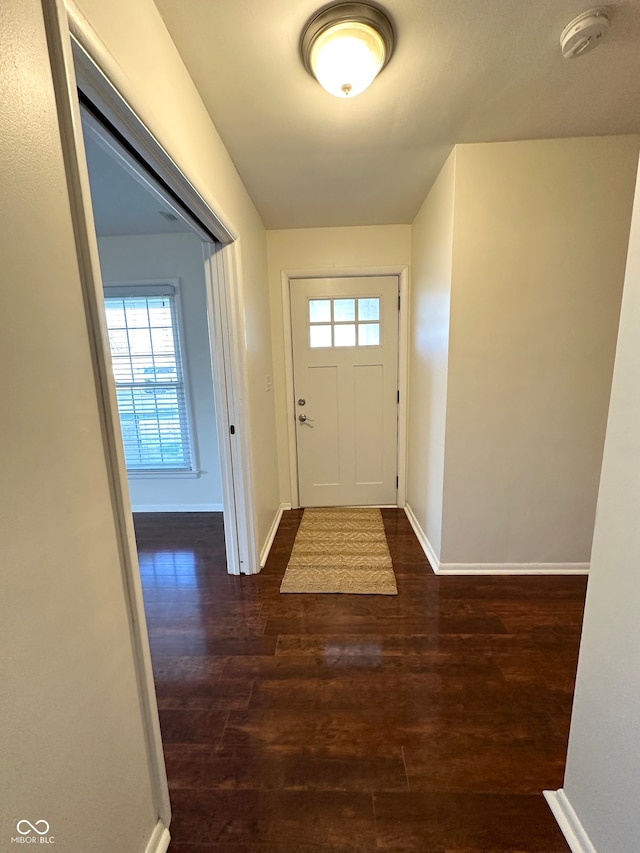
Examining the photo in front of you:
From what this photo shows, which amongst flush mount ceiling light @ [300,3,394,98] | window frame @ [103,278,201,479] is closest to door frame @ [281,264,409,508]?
window frame @ [103,278,201,479]

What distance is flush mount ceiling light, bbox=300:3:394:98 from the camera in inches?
42.5

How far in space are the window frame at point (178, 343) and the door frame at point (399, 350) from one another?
890 millimetres

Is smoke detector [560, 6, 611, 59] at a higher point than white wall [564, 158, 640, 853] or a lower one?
higher

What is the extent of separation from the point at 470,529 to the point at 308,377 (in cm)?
175

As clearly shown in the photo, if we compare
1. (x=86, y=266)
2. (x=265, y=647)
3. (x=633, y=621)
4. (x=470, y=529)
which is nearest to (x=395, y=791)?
(x=265, y=647)

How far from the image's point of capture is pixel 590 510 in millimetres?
2113

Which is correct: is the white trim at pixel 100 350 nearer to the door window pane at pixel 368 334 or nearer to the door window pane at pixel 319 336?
the door window pane at pixel 319 336

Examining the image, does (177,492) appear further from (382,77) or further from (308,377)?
(382,77)

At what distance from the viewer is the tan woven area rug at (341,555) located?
82.5 inches

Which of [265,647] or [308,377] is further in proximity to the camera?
[308,377]

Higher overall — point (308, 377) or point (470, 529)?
point (308, 377)

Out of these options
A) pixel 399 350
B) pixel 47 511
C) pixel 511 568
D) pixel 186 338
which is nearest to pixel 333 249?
pixel 399 350

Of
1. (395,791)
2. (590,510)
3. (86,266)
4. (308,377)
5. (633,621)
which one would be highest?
(86,266)

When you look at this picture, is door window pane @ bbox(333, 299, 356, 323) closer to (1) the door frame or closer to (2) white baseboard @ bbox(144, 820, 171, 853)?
(1) the door frame
